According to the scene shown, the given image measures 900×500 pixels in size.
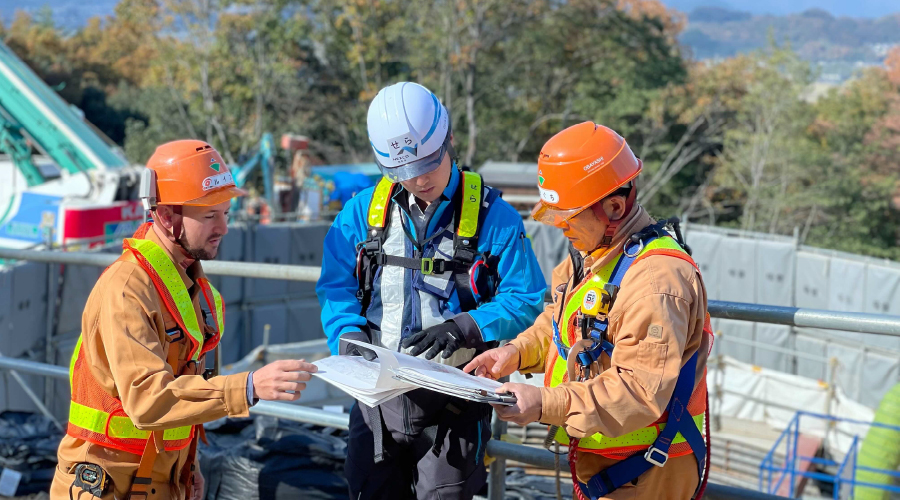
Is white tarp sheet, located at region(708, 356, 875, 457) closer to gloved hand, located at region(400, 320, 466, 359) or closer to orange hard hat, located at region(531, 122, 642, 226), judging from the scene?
gloved hand, located at region(400, 320, 466, 359)

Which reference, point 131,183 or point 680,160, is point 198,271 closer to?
point 131,183

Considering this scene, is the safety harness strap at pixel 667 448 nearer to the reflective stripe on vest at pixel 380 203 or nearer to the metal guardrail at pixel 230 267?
Result: the reflective stripe on vest at pixel 380 203

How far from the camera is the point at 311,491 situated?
158 inches

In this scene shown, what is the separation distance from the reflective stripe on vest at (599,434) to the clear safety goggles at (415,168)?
743mm

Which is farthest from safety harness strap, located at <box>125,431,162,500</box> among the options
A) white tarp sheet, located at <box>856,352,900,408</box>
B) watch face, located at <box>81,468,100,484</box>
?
white tarp sheet, located at <box>856,352,900,408</box>

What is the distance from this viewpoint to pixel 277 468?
4090 mm

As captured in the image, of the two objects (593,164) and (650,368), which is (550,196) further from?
(650,368)

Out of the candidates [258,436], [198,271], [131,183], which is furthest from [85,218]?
[198,271]

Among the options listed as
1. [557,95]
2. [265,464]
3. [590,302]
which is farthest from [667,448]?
[557,95]

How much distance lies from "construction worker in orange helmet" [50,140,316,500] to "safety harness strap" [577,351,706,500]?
95 cm

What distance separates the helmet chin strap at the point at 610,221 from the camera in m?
2.40

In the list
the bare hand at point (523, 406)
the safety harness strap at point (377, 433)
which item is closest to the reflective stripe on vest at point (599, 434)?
the bare hand at point (523, 406)

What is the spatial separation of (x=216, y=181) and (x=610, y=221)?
1364mm

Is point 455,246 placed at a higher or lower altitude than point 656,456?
higher
